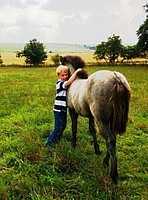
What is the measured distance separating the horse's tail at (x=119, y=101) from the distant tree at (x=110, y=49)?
233 feet

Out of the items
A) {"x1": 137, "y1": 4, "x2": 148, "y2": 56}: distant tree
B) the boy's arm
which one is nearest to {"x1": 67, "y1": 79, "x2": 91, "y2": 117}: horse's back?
the boy's arm

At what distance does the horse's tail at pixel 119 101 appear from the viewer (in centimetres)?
482

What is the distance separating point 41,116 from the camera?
10.0 metres

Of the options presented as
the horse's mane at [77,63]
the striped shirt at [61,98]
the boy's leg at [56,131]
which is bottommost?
the boy's leg at [56,131]

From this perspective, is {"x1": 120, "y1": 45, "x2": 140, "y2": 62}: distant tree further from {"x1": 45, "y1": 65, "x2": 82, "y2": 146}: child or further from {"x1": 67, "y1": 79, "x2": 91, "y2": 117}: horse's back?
{"x1": 67, "y1": 79, "x2": 91, "y2": 117}: horse's back

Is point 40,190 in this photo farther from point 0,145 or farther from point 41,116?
point 41,116

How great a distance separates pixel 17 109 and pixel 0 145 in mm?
4547

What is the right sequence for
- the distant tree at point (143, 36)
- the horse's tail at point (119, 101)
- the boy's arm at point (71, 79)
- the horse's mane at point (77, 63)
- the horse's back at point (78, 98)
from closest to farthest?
the horse's tail at point (119, 101) → the horse's back at point (78, 98) → the boy's arm at point (71, 79) → the horse's mane at point (77, 63) → the distant tree at point (143, 36)

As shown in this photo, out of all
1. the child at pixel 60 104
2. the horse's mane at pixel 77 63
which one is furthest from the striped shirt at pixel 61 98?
the horse's mane at pixel 77 63

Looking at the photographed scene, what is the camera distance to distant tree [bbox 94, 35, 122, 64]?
246 feet

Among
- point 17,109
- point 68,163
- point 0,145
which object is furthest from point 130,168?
point 17,109

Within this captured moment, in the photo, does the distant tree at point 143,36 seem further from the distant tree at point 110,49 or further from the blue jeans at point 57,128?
the blue jeans at point 57,128

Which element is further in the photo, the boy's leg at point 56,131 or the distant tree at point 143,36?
the distant tree at point 143,36

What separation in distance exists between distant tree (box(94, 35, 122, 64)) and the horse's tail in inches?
2802
